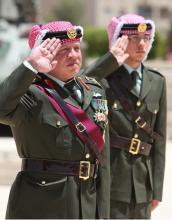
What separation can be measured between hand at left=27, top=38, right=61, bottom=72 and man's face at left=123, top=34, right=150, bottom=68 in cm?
125

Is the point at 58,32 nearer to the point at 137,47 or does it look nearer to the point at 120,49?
the point at 120,49

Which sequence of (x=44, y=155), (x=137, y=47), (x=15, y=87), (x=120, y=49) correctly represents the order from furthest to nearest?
(x=137, y=47)
(x=120, y=49)
(x=44, y=155)
(x=15, y=87)

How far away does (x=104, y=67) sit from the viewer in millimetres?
4750

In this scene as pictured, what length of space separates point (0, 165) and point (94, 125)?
533 centimetres

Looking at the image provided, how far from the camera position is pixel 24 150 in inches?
145

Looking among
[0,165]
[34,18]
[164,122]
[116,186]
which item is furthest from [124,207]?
[34,18]

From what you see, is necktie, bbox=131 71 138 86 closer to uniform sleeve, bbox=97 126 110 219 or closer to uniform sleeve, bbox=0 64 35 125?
uniform sleeve, bbox=97 126 110 219

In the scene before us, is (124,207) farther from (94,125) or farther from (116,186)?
(94,125)

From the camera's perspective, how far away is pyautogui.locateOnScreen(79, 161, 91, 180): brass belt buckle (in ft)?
12.1

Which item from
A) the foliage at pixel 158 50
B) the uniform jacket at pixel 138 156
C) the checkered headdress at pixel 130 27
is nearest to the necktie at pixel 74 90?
the uniform jacket at pixel 138 156

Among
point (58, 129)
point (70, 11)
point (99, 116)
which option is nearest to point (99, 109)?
point (99, 116)

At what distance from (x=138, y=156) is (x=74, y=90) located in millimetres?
1248

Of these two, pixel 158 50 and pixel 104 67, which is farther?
pixel 158 50

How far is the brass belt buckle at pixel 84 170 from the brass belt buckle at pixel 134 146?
3.94 feet
